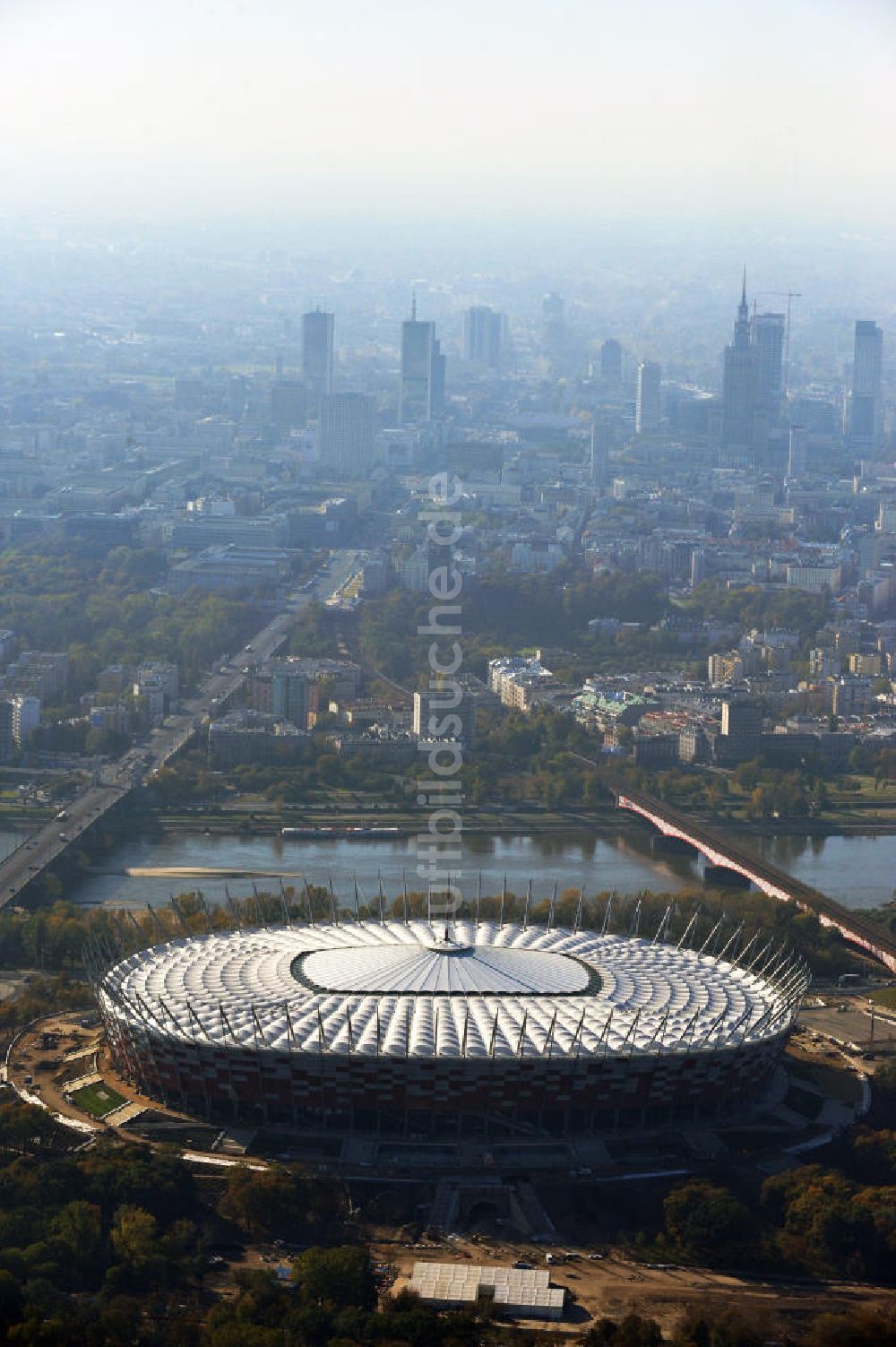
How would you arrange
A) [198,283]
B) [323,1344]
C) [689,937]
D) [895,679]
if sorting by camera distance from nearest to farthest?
[323,1344], [689,937], [895,679], [198,283]

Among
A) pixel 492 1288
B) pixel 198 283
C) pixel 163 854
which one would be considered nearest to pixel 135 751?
pixel 163 854

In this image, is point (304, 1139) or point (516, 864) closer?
point (304, 1139)

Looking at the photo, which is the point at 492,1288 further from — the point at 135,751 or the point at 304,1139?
the point at 135,751

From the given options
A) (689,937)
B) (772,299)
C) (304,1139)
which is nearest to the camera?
(304,1139)

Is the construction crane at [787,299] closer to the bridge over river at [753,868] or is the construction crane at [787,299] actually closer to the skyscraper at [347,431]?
the skyscraper at [347,431]

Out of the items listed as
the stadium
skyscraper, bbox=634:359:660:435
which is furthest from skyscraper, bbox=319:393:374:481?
the stadium

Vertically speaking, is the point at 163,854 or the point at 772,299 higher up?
the point at 772,299

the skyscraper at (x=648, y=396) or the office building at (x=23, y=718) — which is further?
the skyscraper at (x=648, y=396)

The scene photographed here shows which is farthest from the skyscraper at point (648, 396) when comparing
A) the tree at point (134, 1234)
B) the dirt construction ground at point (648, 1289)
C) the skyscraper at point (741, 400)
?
the tree at point (134, 1234)
